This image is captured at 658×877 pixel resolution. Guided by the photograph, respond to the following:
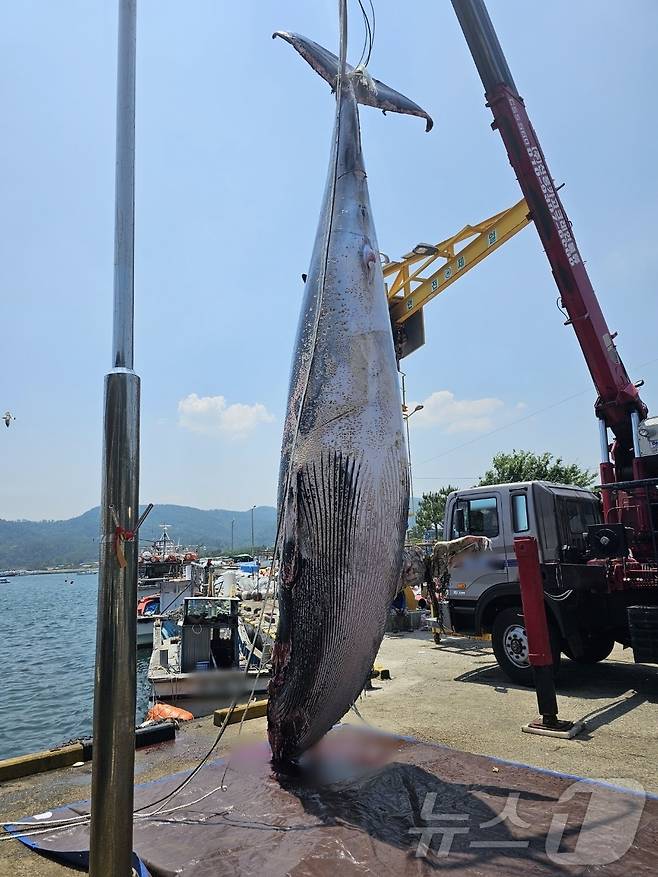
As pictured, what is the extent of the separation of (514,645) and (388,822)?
495cm

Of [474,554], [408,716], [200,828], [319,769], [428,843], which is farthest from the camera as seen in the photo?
[474,554]

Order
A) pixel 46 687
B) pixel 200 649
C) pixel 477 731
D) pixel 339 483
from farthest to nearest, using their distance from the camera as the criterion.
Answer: pixel 46 687
pixel 200 649
pixel 477 731
pixel 339 483

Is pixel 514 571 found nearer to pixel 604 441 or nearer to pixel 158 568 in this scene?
pixel 604 441

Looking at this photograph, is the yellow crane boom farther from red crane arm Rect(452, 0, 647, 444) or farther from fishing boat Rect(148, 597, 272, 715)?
fishing boat Rect(148, 597, 272, 715)

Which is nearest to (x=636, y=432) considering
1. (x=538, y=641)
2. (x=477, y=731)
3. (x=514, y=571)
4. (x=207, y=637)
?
(x=514, y=571)

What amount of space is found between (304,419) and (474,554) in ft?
19.5

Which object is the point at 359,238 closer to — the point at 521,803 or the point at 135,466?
the point at 135,466

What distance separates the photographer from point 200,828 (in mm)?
3082

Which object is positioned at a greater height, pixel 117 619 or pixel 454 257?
pixel 454 257

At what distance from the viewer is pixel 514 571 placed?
776 centimetres

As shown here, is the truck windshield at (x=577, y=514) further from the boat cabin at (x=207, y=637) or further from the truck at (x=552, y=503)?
the boat cabin at (x=207, y=637)

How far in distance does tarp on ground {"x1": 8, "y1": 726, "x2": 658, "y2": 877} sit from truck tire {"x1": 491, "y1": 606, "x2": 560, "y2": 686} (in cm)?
365

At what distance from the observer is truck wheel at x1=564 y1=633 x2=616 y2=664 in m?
7.99

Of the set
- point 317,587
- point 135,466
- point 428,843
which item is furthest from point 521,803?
point 135,466
